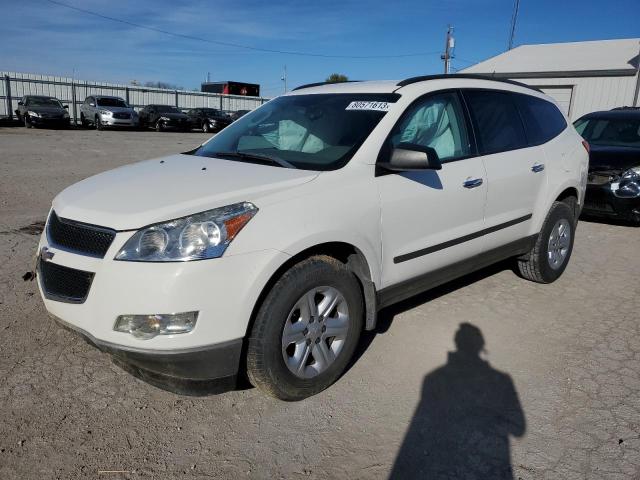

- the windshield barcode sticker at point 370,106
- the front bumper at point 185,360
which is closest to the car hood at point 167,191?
the front bumper at point 185,360

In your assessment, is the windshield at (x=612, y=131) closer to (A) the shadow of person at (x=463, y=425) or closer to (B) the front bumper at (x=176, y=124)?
(A) the shadow of person at (x=463, y=425)

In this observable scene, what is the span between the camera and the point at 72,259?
2713mm

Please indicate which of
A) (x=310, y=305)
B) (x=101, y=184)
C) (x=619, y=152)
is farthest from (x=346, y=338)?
(x=619, y=152)

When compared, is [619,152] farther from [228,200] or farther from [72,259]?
[72,259]

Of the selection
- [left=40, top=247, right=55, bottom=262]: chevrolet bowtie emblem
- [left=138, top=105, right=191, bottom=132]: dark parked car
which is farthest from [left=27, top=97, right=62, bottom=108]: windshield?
[left=40, top=247, right=55, bottom=262]: chevrolet bowtie emblem

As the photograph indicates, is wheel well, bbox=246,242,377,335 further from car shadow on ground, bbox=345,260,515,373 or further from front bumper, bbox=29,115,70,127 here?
front bumper, bbox=29,115,70,127

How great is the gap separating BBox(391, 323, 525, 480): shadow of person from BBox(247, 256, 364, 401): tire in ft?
1.91

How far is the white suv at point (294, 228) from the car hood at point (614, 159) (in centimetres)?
343

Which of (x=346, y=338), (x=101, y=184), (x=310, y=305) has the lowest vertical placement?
(x=346, y=338)

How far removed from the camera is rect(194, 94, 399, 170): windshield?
3.39 m

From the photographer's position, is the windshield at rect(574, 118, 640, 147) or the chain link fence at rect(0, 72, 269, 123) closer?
the windshield at rect(574, 118, 640, 147)

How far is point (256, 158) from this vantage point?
3.50m

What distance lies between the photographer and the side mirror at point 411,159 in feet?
10.3

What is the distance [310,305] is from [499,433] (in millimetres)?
1200
